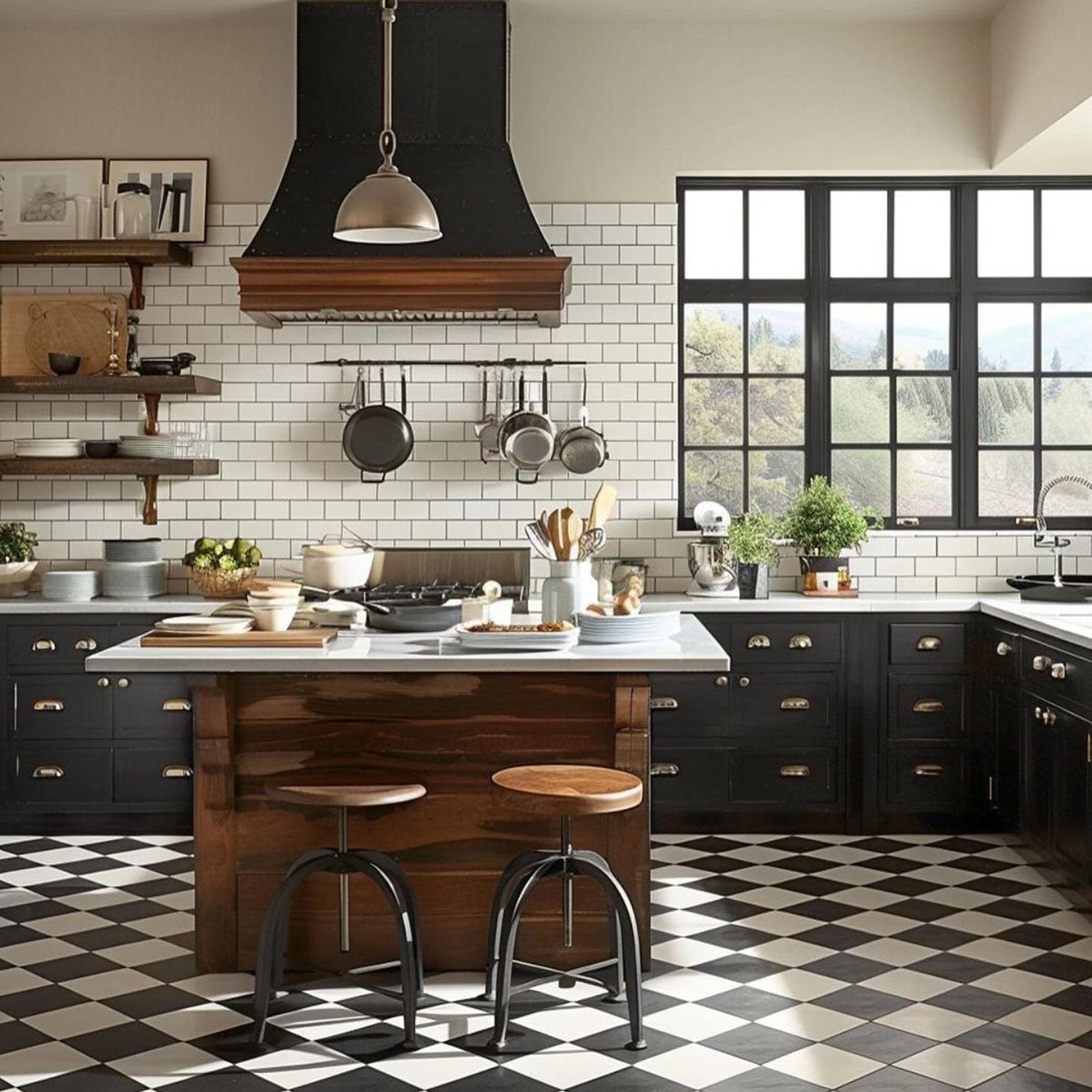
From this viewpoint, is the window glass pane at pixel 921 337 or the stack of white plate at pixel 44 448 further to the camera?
the window glass pane at pixel 921 337

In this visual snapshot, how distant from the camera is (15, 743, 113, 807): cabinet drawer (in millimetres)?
6164

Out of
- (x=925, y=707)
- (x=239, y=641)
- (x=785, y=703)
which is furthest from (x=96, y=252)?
(x=925, y=707)

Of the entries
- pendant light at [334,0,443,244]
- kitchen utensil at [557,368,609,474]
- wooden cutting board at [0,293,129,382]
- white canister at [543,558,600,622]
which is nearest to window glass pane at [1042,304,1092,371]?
kitchen utensil at [557,368,609,474]

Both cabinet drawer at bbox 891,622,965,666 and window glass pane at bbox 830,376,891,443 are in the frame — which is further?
window glass pane at bbox 830,376,891,443

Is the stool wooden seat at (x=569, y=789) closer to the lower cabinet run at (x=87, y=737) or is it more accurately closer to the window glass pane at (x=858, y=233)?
the lower cabinet run at (x=87, y=737)

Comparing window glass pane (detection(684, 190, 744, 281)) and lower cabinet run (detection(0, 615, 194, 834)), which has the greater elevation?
window glass pane (detection(684, 190, 744, 281))

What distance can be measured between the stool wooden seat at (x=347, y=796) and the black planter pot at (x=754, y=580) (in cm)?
258

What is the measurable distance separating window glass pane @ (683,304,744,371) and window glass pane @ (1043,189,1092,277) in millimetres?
1400

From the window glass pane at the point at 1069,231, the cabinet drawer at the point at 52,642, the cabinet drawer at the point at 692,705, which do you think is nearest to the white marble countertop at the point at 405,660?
the cabinet drawer at the point at 692,705

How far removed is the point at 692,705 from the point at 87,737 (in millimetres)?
2461

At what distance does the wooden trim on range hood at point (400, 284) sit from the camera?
5.88 m

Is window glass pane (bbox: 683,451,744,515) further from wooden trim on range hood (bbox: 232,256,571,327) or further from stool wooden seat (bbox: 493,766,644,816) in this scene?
stool wooden seat (bbox: 493,766,644,816)

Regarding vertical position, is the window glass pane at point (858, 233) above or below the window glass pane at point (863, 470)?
above

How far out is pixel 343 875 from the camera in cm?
406
